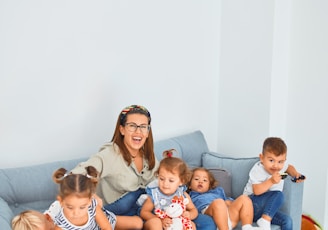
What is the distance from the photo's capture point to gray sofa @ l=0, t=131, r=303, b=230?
8.07 feet

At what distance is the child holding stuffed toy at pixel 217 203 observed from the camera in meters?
2.65

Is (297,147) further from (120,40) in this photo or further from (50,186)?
(50,186)

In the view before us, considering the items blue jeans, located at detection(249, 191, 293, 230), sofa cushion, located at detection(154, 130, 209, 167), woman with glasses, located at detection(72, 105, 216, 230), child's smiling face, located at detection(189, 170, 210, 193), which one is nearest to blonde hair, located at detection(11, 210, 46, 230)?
woman with glasses, located at detection(72, 105, 216, 230)

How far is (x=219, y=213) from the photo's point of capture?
263cm

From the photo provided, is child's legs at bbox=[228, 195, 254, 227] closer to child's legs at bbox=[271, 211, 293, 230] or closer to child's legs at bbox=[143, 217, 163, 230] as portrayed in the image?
child's legs at bbox=[271, 211, 293, 230]

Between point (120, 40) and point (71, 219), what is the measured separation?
53.9 inches

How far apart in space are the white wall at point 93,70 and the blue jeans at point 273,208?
36.6 inches

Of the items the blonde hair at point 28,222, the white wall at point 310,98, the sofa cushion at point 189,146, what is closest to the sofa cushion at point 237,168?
the sofa cushion at point 189,146

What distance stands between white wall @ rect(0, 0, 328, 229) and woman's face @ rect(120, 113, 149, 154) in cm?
42

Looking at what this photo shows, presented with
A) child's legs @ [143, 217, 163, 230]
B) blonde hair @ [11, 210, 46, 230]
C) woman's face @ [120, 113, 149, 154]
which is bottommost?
child's legs @ [143, 217, 163, 230]

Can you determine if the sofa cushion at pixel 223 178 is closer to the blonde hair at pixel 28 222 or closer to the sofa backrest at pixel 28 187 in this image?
the sofa backrest at pixel 28 187

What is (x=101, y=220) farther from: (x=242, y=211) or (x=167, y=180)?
(x=242, y=211)

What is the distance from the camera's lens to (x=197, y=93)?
3.69 metres

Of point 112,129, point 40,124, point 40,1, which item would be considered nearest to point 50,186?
point 40,124
